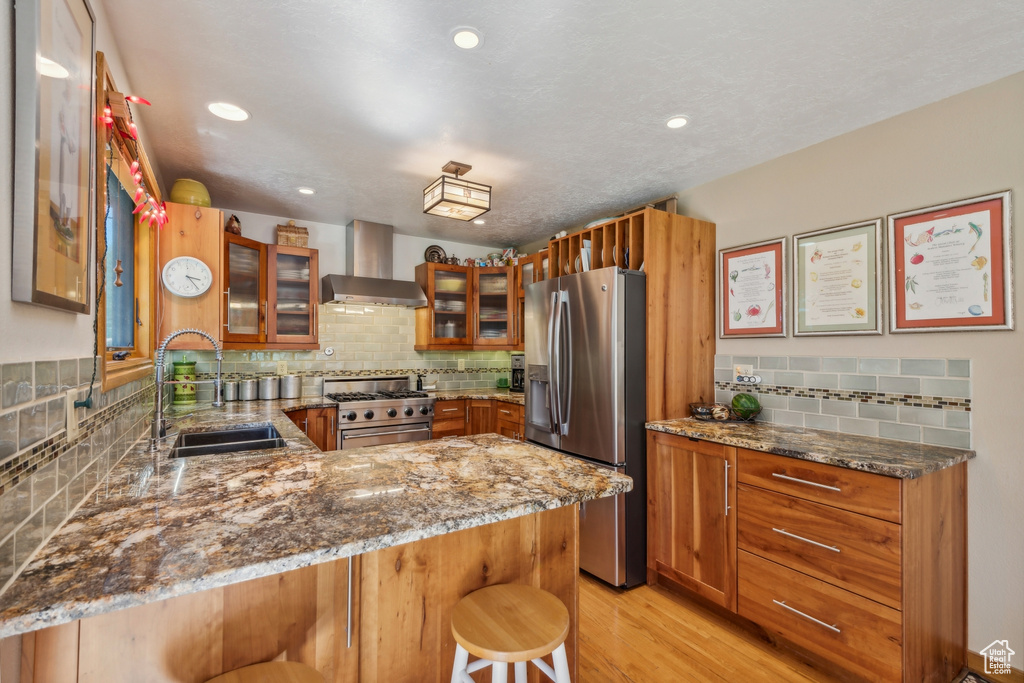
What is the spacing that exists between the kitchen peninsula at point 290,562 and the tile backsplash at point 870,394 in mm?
1710

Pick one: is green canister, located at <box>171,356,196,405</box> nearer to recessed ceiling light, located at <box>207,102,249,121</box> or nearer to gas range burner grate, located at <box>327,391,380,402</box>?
gas range burner grate, located at <box>327,391,380,402</box>

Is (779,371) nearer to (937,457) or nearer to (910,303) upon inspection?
(910,303)

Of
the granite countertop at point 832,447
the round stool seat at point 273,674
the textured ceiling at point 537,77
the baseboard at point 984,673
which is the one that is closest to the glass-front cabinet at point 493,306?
the textured ceiling at point 537,77

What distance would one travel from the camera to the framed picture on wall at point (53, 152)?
0.83 m

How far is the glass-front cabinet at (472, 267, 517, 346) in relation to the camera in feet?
14.9

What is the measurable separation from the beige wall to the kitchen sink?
111 inches

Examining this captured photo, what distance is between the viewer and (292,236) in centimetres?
379

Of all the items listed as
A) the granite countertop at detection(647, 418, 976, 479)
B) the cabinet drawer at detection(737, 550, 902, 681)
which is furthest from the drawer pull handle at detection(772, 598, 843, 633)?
the granite countertop at detection(647, 418, 976, 479)

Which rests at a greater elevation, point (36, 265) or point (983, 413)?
point (36, 265)

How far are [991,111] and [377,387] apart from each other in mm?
4277

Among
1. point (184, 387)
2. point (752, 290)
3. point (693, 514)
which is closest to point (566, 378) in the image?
point (693, 514)

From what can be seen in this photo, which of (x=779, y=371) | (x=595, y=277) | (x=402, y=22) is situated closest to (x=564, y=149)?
(x=595, y=277)

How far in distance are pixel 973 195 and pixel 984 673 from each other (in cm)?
196

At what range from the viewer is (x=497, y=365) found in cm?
513
